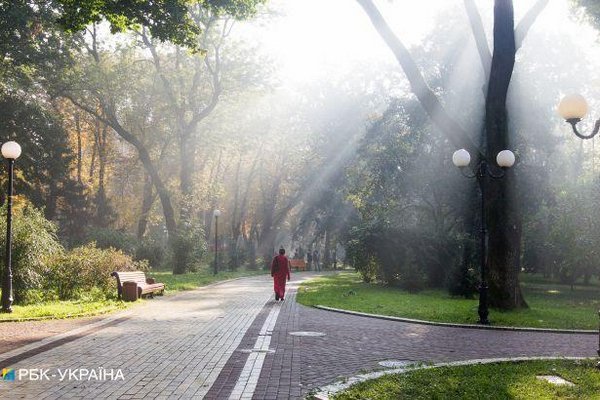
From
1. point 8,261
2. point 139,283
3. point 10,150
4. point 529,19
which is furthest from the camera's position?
point 139,283

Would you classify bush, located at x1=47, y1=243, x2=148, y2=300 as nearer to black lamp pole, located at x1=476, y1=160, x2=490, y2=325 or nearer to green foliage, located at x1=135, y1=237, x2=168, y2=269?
black lamp pole, located at x1=476, y1=160, x2=490, y2=325

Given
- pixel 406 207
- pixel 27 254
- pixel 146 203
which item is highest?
pixel 146 203

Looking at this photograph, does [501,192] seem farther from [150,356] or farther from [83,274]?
[83,274]

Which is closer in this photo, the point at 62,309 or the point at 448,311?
the point at 62,309

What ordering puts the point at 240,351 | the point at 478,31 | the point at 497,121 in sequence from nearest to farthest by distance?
the point at 240,351 < the point at 497,121 < the point at 478,31

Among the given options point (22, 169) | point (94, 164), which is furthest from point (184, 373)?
point (94, 164)

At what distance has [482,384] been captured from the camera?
6812 millimetres

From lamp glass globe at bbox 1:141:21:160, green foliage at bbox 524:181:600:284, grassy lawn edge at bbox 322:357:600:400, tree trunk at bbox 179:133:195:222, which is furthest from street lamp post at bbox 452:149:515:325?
tree trunk at bbox 179:133:195:222

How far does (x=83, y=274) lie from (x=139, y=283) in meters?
1.67

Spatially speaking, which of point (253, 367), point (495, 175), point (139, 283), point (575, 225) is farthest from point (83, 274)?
point (575, 225)

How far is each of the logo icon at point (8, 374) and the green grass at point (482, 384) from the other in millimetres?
3940

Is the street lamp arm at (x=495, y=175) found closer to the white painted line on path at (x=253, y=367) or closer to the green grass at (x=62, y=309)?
the white painted line on path at (x=253, y=367)

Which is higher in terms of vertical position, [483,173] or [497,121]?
[497,121]

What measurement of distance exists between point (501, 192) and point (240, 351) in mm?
9709
